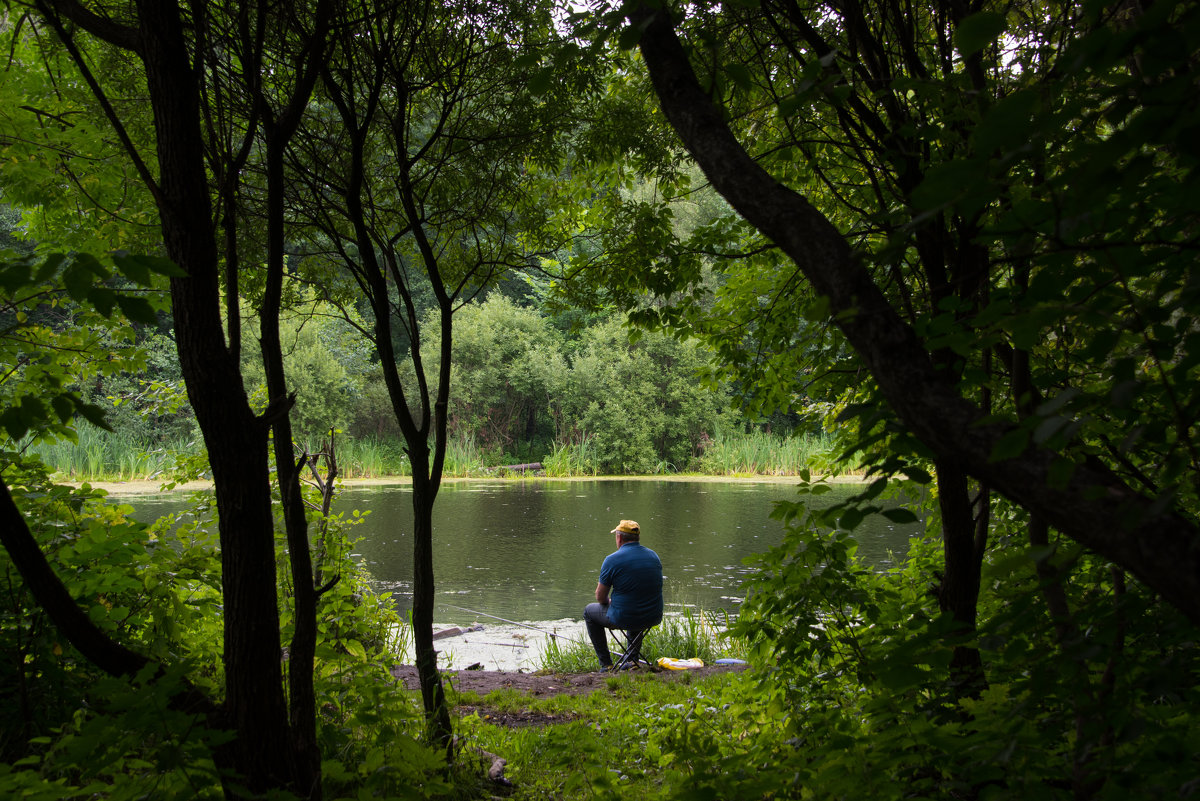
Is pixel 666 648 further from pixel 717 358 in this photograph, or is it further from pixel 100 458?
pixel 100 458

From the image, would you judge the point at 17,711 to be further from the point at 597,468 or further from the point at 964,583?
the point at 597,468

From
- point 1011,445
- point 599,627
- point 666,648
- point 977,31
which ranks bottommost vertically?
point 666,648

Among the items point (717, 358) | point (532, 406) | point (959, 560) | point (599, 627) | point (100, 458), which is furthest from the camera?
point (532, 406)

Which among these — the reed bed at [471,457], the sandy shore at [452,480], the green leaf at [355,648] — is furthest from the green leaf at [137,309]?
the reed bed at [471,457]

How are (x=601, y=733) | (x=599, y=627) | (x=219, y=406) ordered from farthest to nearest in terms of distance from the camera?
(x=599, y=627), (x=601, y=733), (x=219, y=406)

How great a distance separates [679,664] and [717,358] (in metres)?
2.75

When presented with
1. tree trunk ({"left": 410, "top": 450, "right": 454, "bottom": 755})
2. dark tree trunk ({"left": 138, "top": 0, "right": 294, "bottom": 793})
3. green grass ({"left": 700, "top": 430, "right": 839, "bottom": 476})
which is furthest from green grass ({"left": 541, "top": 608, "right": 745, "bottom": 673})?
green grass ({"left": 700, "top": 430, "right": 839, "bottom": 476})

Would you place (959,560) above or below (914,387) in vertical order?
below

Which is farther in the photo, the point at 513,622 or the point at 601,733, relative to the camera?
the point at 513,622

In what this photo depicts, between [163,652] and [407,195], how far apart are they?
6.30ft

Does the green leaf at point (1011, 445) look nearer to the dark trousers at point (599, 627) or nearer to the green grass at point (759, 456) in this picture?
the dark trousers at point (599, 627)

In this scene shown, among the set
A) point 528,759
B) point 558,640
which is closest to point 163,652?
point 528,759

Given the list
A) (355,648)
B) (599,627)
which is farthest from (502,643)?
(355,648)

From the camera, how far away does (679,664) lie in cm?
584
